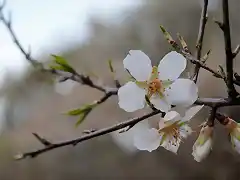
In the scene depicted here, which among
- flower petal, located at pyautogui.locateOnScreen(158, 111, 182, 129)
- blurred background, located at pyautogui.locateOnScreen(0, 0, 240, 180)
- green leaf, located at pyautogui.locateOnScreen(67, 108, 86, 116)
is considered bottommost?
blurred background, located at pyautogui.locateOnScreen(0, 0, 240, 180)

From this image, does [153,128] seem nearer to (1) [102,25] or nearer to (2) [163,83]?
(2) [163,83]

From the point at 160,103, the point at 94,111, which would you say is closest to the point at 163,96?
the point at 160,103

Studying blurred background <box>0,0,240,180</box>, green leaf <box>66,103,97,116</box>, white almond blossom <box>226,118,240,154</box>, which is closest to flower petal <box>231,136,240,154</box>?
white almond blossom <box>226,118,240,154</box>

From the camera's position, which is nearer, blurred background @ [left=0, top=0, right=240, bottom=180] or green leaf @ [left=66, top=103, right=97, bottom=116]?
green leaf @ [left=66, top=103, right=97, bottom=116]

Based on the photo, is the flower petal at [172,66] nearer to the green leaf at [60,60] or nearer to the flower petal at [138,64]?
the flower petal at [138,64]

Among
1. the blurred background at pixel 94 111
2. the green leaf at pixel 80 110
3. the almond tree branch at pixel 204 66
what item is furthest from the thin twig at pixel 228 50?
the blurred background at pixel 94 111

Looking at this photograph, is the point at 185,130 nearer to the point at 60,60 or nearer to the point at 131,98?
the point at 131,98

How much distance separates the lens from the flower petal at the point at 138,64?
30 centimetres

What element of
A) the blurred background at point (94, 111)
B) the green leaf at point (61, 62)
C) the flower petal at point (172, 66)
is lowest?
the blurred background at point (94, 111)

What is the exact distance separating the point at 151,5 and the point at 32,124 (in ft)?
3.12

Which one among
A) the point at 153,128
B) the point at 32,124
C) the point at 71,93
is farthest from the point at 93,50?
the point at 153,128

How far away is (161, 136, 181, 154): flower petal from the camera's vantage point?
0.33 metres

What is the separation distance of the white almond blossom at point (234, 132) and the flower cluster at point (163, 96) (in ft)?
0.05

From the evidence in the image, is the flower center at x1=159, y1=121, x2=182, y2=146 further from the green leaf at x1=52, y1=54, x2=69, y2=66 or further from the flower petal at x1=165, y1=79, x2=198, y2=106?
the green leaf at x1=52, y1=54, x2=69, y2=66
